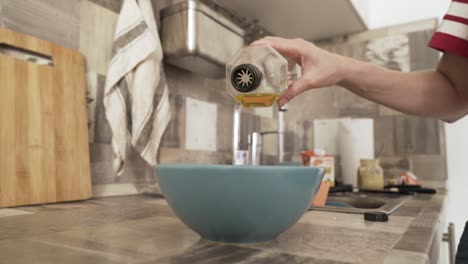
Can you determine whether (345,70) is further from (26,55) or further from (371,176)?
(371,176)

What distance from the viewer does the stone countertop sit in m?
0.34

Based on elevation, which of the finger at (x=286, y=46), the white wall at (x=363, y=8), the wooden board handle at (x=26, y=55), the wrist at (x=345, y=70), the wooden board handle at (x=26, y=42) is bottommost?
the wrist at (x=345, y=70)

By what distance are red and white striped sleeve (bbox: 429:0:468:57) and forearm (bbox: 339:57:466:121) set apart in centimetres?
11

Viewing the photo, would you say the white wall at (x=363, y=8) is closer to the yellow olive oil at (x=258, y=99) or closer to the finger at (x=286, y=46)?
the finger at (x=286, y=46)

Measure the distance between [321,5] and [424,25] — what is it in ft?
1.81

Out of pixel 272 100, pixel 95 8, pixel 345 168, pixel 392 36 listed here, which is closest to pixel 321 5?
pixel 392 36

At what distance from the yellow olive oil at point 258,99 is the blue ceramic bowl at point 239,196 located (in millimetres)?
137

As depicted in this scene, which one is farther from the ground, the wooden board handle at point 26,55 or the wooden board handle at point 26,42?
the wooden board handle at point 26,42

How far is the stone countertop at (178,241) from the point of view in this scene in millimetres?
342

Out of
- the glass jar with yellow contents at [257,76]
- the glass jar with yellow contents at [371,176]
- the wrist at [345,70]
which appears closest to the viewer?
the glass jar with yellow contents at [257,76]

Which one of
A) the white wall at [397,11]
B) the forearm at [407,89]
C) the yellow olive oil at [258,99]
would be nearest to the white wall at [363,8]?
the white wall at [397,11]

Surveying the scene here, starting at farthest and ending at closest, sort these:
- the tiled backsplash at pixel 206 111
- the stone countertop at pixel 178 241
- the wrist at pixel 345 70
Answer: the tiled backsplash at pixel 206 111
the wrist at pixel 345 70
the stone countertop at pixel 178 241

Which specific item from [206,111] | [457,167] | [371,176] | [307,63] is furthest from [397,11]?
[307,63]

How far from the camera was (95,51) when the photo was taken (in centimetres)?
92
